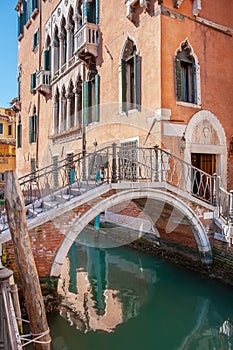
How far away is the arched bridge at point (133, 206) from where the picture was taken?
15.2 ft

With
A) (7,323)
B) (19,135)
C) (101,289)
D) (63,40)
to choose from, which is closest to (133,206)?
(101,289)

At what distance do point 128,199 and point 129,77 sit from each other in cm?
374

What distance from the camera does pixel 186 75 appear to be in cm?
724

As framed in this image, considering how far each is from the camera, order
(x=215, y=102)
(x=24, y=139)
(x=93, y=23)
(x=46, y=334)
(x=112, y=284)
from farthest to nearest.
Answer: (x=24, y=139) → (x=93, y=23) → (x=215, y=102) → (x=112, y=284) → (x=46, y=334)

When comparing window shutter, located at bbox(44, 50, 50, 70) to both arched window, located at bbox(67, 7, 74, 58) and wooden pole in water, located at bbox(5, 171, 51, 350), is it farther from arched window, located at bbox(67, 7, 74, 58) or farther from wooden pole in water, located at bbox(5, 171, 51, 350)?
wooden pole in water, located at bbox(5, 171, 51, 350)

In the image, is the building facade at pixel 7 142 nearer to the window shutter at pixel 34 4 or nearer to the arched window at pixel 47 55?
the window shutter at pixel 34 4

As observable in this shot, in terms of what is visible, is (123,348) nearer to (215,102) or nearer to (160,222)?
(160,222)

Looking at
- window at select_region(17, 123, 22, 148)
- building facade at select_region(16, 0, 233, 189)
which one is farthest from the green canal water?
window at select_region(17, 123, 22, 148)

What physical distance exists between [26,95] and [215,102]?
1015 centimetres

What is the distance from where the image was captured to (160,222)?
24.3ft

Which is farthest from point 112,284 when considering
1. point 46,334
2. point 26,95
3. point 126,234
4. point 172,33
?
point 26,95

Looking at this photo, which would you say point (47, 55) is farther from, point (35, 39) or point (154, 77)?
point (154, 77)

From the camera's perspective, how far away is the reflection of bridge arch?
470cm

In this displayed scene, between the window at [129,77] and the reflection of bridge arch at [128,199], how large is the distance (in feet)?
8.51
